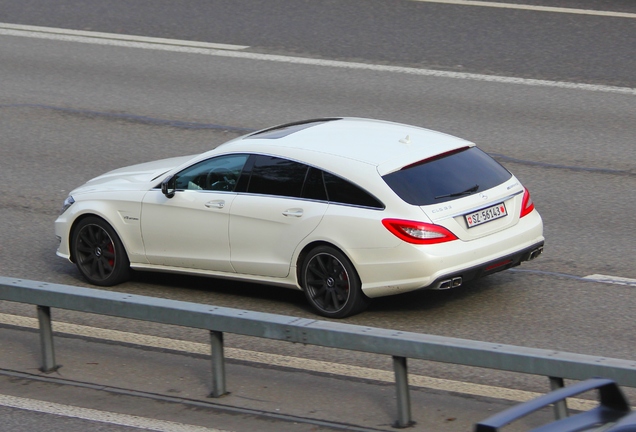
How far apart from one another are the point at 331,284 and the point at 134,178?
2.42 m

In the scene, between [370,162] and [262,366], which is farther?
[370,162]

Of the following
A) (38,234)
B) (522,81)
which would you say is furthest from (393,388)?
(522,81)

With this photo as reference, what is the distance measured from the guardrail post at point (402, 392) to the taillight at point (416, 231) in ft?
6.47

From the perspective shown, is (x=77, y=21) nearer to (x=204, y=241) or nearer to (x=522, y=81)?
(x=522, y=81)

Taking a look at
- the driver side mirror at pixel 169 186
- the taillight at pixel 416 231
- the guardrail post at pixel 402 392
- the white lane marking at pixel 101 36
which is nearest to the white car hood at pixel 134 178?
the driver side mirror at pixel 169 186

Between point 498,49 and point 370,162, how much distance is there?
9.15m

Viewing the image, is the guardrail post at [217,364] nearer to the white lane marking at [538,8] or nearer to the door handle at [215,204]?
the door handle at [215,204]

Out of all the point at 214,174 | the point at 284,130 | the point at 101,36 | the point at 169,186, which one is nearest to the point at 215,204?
the point at 214,174

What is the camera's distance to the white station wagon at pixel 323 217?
28.1 feet

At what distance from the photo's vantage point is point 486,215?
28.9 ft

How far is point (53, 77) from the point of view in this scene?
1705cm

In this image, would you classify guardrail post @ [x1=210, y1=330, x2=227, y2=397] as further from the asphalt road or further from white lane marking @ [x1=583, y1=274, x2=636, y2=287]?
white lane marking @ [x1=583, y1=274, x2=636, y2=287]

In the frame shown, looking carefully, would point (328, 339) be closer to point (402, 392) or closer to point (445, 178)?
point (402, 392)

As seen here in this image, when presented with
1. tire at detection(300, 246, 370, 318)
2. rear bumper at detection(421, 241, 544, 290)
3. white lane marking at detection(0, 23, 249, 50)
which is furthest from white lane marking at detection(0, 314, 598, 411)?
white lane marking at detection(0, 23, 249, 50)
